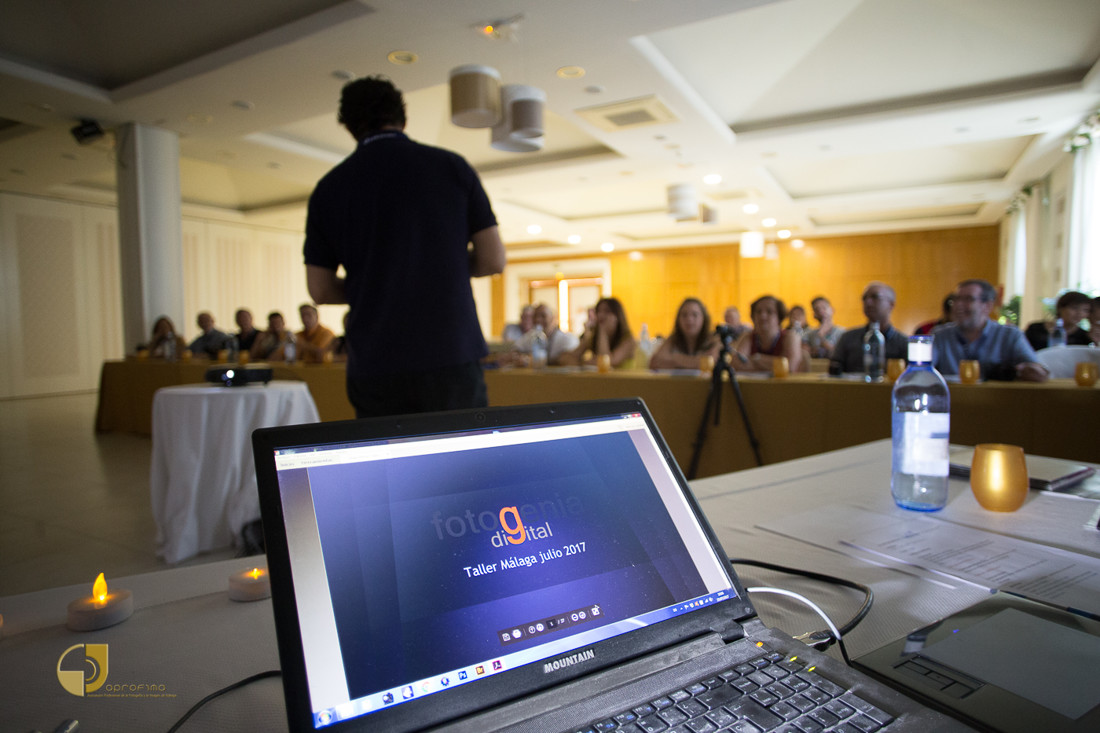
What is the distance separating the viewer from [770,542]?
802 mm

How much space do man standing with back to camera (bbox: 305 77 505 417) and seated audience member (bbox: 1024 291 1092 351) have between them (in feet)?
16.4

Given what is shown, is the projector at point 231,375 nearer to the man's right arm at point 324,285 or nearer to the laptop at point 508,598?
the man's right arm at point 324,285

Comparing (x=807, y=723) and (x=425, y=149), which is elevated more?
(x=425, y=149)

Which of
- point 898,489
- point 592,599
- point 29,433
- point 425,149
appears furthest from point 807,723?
point 29,433

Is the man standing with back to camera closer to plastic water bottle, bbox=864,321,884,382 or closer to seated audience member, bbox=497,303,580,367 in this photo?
plastic water bottle, bbox=864,321,884,382

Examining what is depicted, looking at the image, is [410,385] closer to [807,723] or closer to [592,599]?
[592,599]

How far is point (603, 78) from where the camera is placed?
476 cm

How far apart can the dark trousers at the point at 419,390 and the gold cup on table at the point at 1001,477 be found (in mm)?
1139

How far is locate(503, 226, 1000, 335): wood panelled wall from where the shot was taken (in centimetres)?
1159

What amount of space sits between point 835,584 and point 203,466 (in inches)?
104

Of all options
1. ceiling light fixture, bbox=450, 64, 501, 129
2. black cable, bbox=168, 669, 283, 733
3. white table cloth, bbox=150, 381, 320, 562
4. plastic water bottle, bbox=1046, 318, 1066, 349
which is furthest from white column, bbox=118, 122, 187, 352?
plastic water bottle, bbox=1046, 318, 1066, 349

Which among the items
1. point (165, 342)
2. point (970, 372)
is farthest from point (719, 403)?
point (165, 342)

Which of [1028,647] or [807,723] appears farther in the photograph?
[1028,647]

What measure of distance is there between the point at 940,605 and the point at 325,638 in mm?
588
